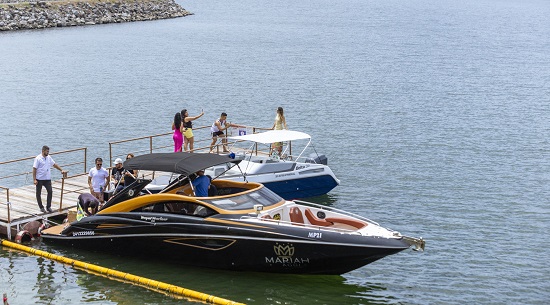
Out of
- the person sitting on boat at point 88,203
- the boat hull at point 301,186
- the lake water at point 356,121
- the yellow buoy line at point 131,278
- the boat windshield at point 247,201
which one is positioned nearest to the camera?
the yellow buoy line at point 131,278

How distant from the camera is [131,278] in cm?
2022

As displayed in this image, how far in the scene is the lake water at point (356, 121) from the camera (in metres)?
21.2

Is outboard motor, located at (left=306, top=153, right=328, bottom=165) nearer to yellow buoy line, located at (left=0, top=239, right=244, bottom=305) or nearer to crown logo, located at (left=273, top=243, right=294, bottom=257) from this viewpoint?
crown logo, located at (left=273, top=243, right=294, bottom=257)

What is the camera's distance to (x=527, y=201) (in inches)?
1199

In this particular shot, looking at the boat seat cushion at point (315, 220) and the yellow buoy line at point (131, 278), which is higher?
the boat seat cushion at point (315, 220)

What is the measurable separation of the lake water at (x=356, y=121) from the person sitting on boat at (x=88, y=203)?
1.21 metres

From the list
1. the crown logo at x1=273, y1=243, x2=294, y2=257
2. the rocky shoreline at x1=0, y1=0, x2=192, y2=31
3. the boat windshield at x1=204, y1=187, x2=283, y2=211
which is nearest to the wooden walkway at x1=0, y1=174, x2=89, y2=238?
the boat windshield at x1=204, y1=187, x2=283, y2=211

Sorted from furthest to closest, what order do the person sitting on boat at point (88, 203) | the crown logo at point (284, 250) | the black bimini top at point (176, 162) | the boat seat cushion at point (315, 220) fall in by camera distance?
the person sitting on boat at point (88, 203) → the black bimini top at point (176, 162) → the boat seat cushion at point (315, 220) → the crown logo at point (284, 250)

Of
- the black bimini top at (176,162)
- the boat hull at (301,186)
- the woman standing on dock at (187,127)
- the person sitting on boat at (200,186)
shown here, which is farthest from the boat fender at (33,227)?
the woman standing on dock at (187,127)

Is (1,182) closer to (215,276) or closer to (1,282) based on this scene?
(1,282)

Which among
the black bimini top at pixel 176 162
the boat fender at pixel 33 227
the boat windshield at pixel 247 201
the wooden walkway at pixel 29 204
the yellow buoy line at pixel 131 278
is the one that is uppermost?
the black bimini top at pixel 176 162

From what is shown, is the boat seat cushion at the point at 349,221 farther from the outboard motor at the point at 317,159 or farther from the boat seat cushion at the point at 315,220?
the outboard motor at the point at 317,159

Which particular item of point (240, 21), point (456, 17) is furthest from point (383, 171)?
point (456, 17)

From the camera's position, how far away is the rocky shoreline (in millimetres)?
100375
